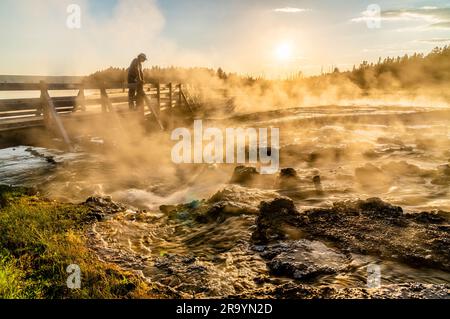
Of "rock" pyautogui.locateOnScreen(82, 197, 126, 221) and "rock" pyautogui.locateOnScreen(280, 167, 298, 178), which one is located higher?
"rock" pyautogui.locateOnScreen(280, 167, 298, 178)

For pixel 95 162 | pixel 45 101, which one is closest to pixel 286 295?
pixel 95 162

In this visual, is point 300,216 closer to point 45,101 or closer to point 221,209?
point 221,209

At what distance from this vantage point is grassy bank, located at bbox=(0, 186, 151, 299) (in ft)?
11.8

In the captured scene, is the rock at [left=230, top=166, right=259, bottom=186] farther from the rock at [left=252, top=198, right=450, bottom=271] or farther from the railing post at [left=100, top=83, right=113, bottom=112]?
the railing post at [left=100, top=83, right=113, bottom=112]

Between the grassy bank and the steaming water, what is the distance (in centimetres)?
34

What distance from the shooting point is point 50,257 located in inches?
169

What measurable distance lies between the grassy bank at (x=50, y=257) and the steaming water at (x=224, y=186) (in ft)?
1.12

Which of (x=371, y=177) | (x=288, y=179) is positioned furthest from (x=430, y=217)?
(x=288, y=179)

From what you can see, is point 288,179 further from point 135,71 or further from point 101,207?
point 135,71

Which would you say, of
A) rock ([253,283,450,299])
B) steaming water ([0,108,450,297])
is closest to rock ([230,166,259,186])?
steaming water ([0,108,450,297])

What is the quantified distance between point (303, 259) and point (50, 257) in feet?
9.99

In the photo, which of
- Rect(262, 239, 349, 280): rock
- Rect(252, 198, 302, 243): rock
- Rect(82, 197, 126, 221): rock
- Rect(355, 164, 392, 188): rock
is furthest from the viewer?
Rect(355, 164, 392, 188): rock

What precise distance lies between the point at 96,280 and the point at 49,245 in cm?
117

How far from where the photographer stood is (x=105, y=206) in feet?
21.9
